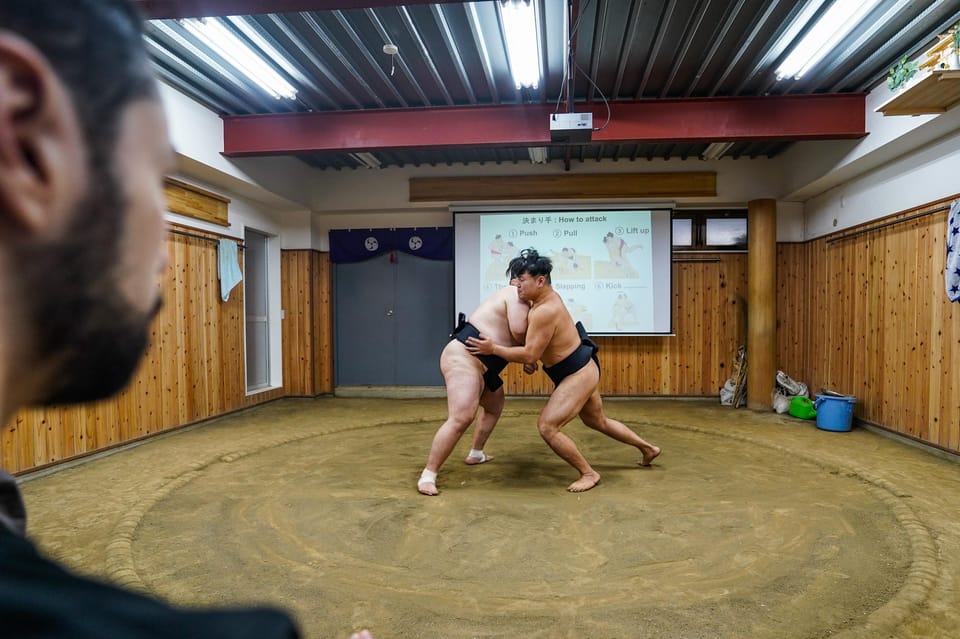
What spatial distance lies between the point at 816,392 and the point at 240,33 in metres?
6.08

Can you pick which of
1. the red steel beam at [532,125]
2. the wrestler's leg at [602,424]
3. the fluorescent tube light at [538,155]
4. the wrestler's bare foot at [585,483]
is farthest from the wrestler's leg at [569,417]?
the fluorescent tube light at [538,155]

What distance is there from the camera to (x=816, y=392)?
548cm

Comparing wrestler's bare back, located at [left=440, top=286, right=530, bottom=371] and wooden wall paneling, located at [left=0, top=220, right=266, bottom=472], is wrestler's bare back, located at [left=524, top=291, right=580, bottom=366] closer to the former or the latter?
wrestler's bare back, located at [left=440, top=286, right=530, bottom=371]

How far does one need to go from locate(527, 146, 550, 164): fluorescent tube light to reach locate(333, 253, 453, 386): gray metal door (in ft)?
5.17

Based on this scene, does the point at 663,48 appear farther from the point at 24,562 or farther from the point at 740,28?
the point at 24,562

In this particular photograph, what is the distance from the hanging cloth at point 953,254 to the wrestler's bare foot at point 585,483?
2.60 metres

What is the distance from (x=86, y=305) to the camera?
0.88ft

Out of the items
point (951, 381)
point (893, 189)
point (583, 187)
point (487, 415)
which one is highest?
point (583, 187)

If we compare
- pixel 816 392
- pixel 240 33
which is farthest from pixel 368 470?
pixel 816 392

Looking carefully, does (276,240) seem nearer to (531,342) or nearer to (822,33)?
(531,342)

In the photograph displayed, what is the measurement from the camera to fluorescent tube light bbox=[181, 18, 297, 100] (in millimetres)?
3104

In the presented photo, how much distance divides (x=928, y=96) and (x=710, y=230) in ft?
9.92

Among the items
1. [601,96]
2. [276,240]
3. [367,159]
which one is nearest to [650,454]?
[601,96]

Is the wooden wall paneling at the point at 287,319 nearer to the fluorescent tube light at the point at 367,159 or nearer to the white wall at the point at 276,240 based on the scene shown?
the white wall at the point at 276,240
